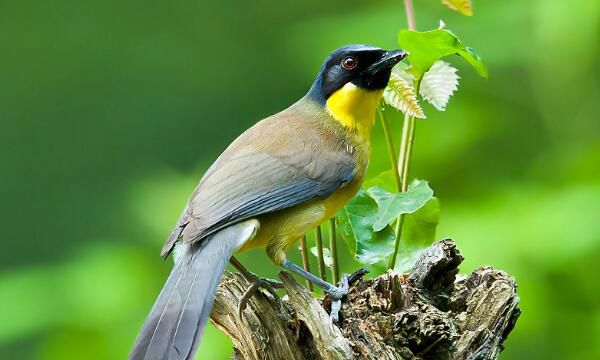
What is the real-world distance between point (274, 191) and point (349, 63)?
2.03 ft

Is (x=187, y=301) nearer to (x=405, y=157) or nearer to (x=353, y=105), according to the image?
(x=405, y=157)

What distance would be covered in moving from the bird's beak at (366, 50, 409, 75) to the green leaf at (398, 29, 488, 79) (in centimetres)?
8

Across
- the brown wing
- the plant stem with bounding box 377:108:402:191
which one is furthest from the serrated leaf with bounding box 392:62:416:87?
the brown wing

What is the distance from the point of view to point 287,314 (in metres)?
2.95

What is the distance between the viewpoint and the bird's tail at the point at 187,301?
2.66m

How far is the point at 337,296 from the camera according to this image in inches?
117

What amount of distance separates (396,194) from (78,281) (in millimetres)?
1523

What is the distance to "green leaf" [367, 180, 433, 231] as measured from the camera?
300 centimetres

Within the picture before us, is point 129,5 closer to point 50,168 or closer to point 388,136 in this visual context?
point 50,168

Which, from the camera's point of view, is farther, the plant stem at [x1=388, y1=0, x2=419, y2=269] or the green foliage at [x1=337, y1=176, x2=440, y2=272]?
the plant stem at [x1=388, y1=0, x2=419, y2=269]

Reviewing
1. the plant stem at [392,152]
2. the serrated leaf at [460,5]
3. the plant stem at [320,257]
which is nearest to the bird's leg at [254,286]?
the plant stem at [320,257]

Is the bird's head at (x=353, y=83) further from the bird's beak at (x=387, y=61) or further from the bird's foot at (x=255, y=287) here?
the bird's foot at (x=255, y=287)

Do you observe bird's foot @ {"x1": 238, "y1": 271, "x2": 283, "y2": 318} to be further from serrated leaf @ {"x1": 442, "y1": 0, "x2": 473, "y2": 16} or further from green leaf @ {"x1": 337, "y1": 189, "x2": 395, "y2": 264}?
serrated leaf @ {"x1": 442, "y1": 0, "x2": 473, "y2": 16}

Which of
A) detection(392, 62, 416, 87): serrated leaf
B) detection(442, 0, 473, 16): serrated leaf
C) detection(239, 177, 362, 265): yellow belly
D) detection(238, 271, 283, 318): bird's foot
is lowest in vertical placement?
detection(238, 271, 283, 318): bird's foot
